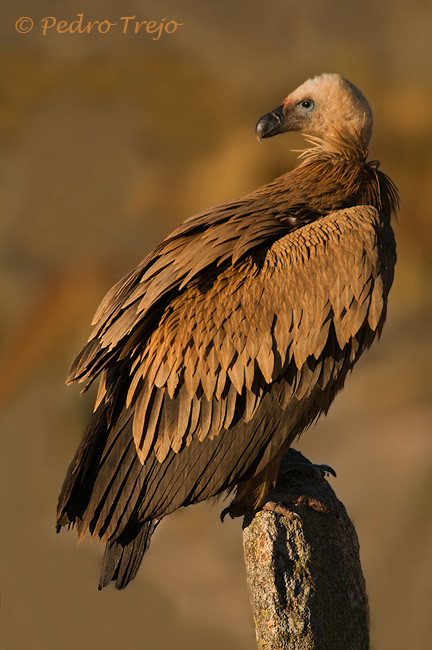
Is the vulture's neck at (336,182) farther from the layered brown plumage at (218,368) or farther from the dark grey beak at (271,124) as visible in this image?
the layered brown plumage at (218,368)

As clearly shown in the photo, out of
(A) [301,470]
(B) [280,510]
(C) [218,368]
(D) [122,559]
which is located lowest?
(D) [122,559]

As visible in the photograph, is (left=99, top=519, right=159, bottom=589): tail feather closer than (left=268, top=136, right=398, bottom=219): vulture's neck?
Yes

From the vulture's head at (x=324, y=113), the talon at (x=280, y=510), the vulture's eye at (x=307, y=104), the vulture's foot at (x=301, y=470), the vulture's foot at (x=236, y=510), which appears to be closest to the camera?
the talon at (x=280, y=510)

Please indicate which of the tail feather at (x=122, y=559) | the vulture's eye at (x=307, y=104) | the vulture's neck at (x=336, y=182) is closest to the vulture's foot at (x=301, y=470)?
the tail feather at (x=122, y=559)

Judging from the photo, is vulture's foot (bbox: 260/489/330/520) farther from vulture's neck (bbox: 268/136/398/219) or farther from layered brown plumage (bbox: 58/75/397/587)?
vulture's neck (bbox: 268/136/398/219)

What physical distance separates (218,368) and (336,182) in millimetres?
1333

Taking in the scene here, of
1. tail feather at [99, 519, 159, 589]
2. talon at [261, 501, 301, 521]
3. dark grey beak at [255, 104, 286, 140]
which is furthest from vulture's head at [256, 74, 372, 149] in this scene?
tail feather at [99, 519, 159, 589]

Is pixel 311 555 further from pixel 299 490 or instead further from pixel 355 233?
pixel 355 233

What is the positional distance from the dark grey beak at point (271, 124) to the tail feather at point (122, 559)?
2.40m

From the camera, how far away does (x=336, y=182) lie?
466 cm

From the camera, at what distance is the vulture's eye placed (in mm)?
5031

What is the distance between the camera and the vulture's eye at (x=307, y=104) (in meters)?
5.03

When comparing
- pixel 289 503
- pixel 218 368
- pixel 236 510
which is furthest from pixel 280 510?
pixel 218 368

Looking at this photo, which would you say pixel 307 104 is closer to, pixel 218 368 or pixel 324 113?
pixel 324 113
